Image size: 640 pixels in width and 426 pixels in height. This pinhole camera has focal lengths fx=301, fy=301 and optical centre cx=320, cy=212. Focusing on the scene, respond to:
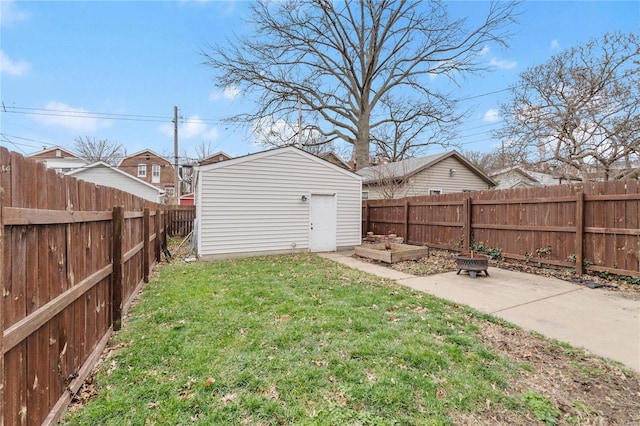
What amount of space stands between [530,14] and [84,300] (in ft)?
64.4

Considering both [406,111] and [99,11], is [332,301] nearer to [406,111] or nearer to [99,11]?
[99,11]

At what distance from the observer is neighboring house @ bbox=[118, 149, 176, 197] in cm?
3250

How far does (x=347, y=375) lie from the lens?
2652 millimetres

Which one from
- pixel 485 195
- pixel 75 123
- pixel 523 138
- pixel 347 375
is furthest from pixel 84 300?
pixel 75 123

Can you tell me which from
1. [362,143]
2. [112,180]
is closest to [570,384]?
[362,143]

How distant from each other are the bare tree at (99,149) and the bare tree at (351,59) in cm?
2469

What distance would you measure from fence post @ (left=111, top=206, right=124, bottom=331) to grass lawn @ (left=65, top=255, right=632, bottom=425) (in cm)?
29

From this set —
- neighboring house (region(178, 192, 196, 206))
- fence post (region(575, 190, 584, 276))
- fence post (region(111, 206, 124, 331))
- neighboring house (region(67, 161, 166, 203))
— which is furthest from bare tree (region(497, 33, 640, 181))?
neighboring house (region(178, 192, 196, 206))

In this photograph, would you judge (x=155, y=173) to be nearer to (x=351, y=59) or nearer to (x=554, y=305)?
(x=351, y=59)

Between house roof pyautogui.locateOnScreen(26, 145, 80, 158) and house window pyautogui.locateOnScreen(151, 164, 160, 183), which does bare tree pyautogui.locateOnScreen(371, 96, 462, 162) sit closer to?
house window pyautogui.locateOnScreen(151, 164, 160, 183)

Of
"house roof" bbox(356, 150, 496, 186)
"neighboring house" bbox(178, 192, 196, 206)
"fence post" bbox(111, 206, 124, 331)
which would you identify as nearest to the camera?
"fence post" bbox(111, 206, 124, 331)

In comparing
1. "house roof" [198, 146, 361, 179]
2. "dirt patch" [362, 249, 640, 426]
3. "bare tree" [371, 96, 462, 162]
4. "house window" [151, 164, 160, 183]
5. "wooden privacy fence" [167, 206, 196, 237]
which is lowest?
"dirt patch" [362, 249, 640, 426]

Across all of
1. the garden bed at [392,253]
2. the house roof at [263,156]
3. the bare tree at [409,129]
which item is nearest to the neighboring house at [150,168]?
the bare tree at [409,129]

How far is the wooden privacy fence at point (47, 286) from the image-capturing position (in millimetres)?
1546
